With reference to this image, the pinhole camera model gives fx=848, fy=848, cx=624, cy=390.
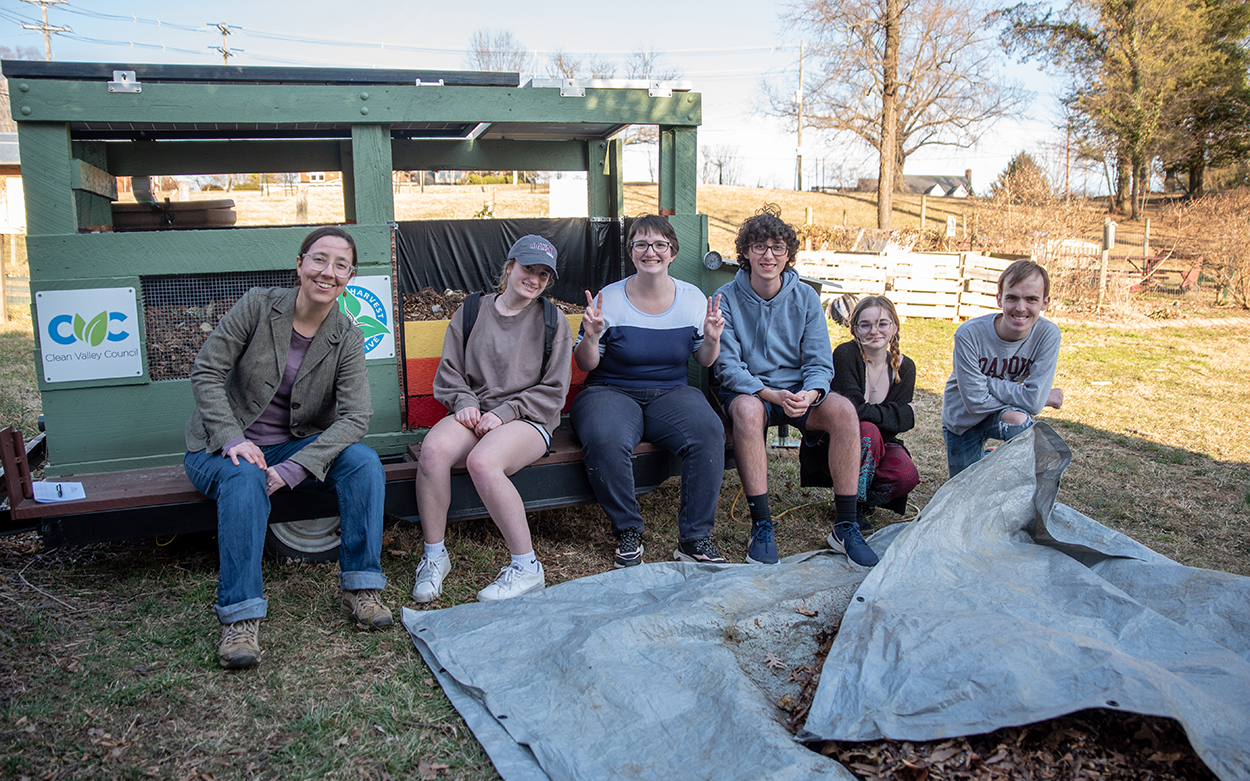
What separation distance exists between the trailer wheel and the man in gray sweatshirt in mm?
2834

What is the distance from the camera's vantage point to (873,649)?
2355 mm

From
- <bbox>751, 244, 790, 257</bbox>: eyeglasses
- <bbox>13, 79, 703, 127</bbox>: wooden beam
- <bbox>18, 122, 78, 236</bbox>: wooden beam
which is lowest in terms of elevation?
<bbox>751, 244, 790, 257</bbox>: eyeglasses

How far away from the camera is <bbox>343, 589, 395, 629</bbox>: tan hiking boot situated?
119 inches

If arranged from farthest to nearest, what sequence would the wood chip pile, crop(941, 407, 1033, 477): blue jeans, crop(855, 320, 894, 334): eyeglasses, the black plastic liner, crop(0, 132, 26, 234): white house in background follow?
1. crop(0, 132, 26, 234): white house in background
2. the black plastic liner
3. crop(855, 320, 894, 334): eyeglasses
4. crop(941, 407, 1033, 477): blue jeans
5. the wood chip pile

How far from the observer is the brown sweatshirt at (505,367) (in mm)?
3553

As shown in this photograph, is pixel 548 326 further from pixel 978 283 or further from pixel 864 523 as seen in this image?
pixel 978 283

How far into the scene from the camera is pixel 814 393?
3795mm

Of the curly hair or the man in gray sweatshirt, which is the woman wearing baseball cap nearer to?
the curly hair

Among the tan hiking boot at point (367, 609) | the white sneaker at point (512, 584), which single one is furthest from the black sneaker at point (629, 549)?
the tan hiking boot at point (367, 609)

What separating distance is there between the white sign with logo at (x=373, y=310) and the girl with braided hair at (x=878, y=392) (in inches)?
82.4

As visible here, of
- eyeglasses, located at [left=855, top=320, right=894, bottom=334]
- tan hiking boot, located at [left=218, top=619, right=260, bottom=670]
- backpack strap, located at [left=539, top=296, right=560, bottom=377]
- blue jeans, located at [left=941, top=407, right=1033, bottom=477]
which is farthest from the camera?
eyeglasses, located at [left=855, top=320, right=894, bottom=334]

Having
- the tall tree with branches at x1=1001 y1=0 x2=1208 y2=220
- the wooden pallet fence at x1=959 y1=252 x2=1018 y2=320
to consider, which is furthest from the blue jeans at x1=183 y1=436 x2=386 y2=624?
the tall tree with branches at x1=1001 y1=0 x2=1208 y2=220

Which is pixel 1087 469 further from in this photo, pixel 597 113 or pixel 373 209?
pixel 373 209

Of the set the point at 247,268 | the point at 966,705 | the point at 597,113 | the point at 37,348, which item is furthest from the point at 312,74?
the point at 966,705
